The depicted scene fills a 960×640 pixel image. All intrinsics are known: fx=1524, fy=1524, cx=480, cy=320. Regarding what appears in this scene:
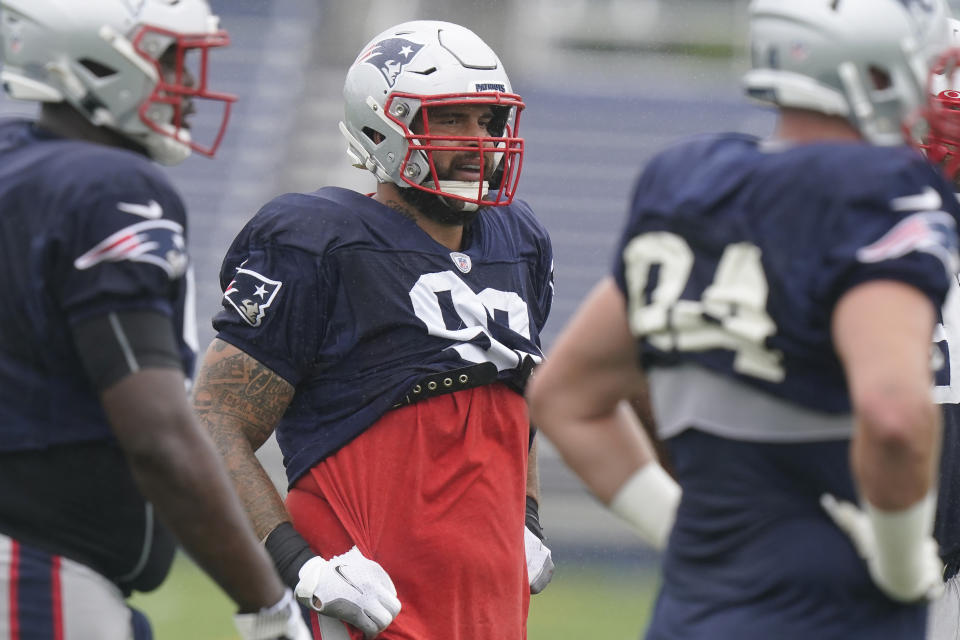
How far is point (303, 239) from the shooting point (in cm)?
358

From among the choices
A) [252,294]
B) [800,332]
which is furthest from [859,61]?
[252,294]

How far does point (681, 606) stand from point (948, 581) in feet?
5.95

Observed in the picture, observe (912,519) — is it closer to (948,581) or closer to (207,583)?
(948,581)

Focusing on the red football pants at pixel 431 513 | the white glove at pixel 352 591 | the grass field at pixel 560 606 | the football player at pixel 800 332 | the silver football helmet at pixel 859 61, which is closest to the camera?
the football player at pixel 800 332

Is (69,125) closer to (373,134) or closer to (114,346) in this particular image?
(114,346)

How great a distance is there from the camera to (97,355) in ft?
8.10

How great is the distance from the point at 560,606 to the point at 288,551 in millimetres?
5725

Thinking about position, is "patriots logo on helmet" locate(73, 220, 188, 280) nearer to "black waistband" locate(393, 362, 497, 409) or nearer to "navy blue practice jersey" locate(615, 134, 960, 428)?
"navy blue practice jersey" locate(615, 134, 960, 428)

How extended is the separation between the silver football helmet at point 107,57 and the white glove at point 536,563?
5.28ft

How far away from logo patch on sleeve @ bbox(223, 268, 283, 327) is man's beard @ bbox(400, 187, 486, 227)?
17.0 inches

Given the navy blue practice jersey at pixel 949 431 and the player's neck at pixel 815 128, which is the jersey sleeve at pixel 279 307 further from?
the navy blue practice jersey at pixel 949 431

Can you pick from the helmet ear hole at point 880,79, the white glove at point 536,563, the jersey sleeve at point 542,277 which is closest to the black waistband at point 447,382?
the jersey sleeve at point 542,277

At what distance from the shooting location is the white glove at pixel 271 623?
2639mm

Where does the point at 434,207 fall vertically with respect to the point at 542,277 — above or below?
above
